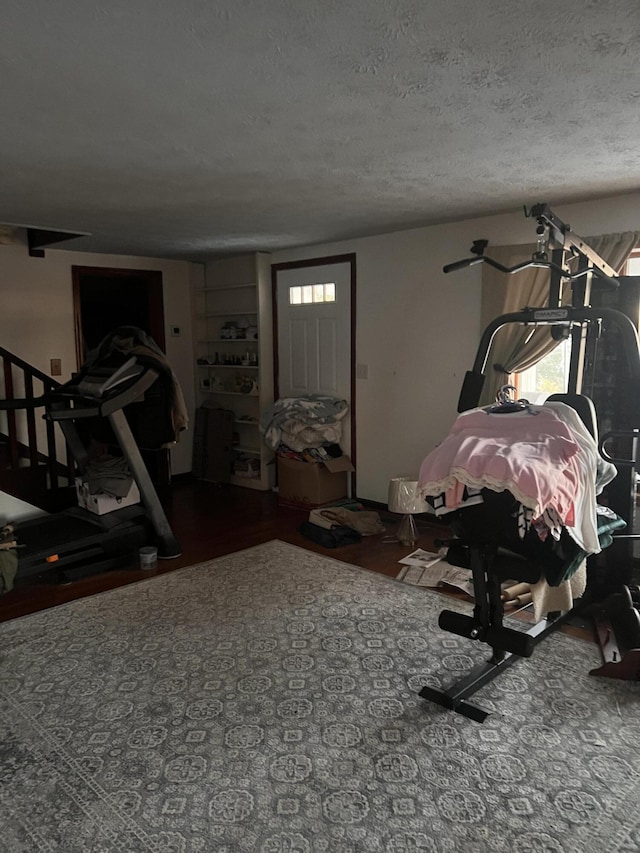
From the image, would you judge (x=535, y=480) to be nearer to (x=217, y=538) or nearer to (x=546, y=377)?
(x=546, y=377)

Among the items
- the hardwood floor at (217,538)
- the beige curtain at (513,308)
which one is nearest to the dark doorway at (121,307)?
the hardwood floor at (217,538)

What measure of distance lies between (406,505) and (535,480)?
246 centimetres

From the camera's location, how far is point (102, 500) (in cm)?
→ 433

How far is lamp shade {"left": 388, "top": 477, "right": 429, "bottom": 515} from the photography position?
4617 mm

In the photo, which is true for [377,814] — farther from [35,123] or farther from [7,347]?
[7,347]

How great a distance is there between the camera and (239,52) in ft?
5.95

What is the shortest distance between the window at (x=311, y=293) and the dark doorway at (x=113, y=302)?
5.00 feet

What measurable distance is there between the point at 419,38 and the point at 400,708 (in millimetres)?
2421

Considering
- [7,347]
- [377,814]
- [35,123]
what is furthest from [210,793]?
[7,347]

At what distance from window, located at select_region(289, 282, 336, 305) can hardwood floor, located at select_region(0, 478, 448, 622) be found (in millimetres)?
1920

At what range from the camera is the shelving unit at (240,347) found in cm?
618

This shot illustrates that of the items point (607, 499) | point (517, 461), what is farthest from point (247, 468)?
point (517, 461)

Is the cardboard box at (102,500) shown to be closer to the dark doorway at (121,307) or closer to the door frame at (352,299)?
the dark doorway at (121,307)

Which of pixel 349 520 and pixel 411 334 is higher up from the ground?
pixel 411 334
